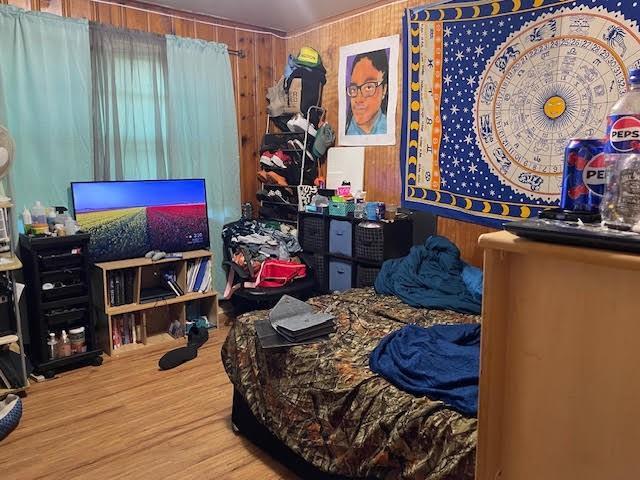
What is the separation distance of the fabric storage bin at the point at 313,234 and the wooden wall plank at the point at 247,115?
34.7 inches

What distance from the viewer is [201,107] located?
156 inches

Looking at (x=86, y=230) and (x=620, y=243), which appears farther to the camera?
(x=86, y=230)

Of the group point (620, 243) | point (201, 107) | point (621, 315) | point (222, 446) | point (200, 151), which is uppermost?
point (201, 107)

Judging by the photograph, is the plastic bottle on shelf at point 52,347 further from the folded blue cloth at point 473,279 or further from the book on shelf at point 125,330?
the folded blue cloth at point 473,279

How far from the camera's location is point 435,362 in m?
1.83

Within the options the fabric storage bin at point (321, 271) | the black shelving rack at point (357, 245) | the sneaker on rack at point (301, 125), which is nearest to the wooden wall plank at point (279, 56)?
the sneaker on rack at point (301, 125)

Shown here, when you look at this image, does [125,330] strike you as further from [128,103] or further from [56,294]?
[128,103]

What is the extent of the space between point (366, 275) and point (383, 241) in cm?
31

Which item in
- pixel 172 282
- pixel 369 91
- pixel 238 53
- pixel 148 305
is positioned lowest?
pixel 148 305

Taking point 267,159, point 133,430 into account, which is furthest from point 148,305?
point 267,159

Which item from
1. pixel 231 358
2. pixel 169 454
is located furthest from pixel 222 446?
pixel 231 358

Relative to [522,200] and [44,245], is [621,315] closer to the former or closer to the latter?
[522,200]

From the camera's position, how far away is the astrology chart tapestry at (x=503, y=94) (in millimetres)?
2395

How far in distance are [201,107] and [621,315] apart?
12.2ft
